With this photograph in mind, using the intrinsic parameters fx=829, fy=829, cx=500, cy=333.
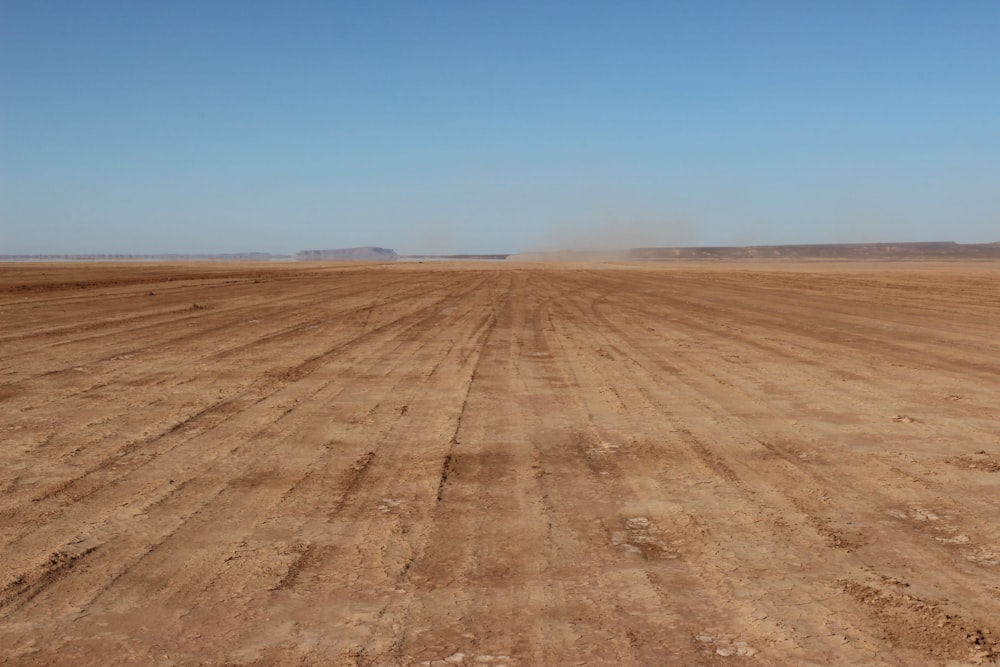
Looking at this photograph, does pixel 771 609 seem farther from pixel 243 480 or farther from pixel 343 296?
pixel 343 296

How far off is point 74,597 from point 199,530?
87cm

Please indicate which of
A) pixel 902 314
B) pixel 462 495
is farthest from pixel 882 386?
pixel 902 314

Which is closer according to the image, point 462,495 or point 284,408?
point 462,495

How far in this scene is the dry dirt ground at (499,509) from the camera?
10.3ft

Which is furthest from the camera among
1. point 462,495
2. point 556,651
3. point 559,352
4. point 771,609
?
point 559,352

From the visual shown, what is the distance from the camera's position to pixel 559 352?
1141 cm

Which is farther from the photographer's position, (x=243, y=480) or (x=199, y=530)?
(x=243, y=480)

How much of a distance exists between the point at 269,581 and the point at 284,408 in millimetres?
3993

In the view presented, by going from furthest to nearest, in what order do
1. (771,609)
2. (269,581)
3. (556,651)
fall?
(269,581) → (771,609) → (556,651)

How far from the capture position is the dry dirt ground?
3129 mm

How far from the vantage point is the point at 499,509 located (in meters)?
4.66

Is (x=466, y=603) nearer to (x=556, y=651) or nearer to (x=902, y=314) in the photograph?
(x=556, y=651)

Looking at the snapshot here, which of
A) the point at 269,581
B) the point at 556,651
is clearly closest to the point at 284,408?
the point at 269,581

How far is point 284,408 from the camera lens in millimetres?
7488
